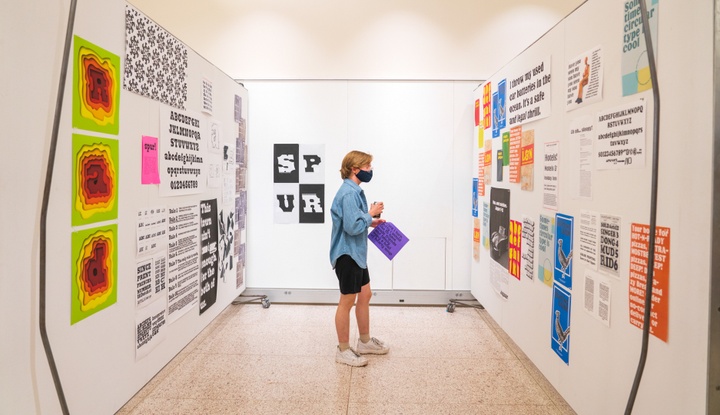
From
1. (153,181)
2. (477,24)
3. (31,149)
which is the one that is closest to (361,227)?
(153,181)

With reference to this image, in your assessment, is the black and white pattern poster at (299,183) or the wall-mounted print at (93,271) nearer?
the wall-mounted print at (93,271)

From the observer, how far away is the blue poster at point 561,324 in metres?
2.05

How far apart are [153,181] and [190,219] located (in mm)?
494

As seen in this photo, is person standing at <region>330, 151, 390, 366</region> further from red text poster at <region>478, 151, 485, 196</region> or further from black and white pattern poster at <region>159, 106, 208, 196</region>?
red text poster at <region>478, 151, 485, 196</region>

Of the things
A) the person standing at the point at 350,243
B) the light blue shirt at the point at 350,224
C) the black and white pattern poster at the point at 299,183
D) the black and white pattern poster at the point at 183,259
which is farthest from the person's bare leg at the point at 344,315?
the black and white pattern poster at the point at 299,183

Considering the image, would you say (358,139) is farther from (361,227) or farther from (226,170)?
(361,227)

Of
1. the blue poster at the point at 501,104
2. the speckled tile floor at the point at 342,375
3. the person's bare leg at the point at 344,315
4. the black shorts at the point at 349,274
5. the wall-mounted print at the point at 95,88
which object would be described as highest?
the blue poster at the point at 501,104

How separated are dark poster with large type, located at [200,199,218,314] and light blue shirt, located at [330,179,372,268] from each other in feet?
3.01

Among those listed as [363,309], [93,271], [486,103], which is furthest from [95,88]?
[486,103]

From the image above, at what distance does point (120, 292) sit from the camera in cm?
200

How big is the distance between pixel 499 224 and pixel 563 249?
1.01m

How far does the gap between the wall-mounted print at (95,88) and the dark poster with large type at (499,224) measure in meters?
2.35

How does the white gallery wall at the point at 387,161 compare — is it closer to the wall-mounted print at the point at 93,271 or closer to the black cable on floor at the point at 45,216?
the wall-mounted print at the point at 93,271

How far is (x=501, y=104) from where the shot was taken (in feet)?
10.2
